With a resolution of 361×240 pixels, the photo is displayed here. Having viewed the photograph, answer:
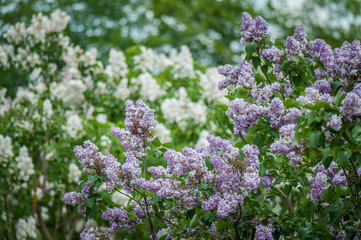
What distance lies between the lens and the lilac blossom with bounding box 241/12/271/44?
9.26 feet

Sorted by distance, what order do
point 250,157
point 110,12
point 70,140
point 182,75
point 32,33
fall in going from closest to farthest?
point 250,157 → point 70,140 → point 32,33 → point 182,75 → point 110,12

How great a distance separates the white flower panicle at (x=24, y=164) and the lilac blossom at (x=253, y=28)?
3146 mm

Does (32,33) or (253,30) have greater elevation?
(32,33)

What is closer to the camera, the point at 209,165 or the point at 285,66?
the point at 209,165

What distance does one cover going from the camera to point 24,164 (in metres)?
5.03

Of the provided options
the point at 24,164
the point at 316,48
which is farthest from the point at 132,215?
the point at 24,164

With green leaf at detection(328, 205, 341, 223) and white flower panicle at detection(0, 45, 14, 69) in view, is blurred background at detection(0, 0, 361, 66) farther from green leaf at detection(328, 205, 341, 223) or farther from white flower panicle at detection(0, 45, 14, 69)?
green leaf at detection(328, 205, 341, 223)

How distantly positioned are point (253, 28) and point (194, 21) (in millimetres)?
16640

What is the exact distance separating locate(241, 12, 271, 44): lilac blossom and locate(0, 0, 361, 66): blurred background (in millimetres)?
11559

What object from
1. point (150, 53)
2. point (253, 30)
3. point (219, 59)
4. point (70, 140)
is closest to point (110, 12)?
point (219, 59)

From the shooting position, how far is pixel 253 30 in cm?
285

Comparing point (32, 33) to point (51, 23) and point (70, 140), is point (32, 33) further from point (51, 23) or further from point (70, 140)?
point (70, 140)

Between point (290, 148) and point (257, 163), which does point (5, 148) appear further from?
point (290, 148)

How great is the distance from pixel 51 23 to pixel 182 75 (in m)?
1.99
